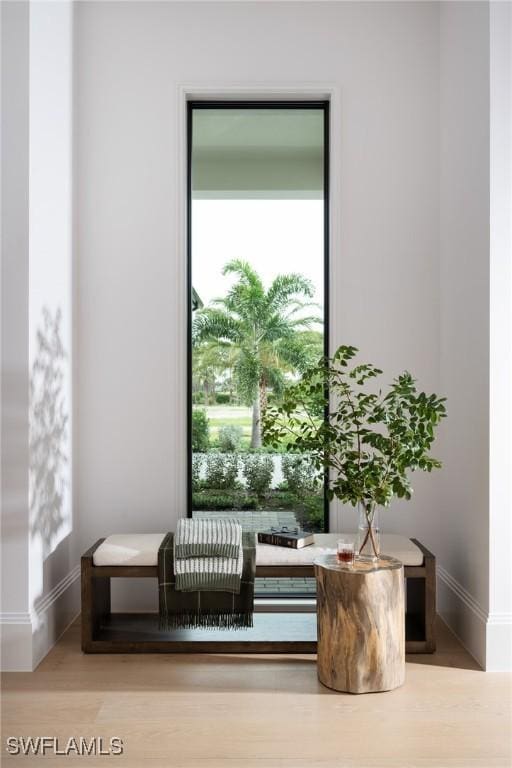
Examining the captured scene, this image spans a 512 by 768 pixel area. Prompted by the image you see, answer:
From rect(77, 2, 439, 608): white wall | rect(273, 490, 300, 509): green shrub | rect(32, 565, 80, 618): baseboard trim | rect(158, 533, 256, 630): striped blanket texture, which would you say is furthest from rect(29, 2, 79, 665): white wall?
rect(273, 490, 300, 509): green shrub

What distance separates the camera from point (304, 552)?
2.81 m

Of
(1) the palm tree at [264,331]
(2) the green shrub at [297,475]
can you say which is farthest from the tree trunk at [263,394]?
(2) the green shrub at [297,475]

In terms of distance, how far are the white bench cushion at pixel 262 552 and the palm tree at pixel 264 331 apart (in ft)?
2.43

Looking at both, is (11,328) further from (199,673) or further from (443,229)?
(443,229)

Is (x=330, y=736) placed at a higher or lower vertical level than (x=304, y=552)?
lower

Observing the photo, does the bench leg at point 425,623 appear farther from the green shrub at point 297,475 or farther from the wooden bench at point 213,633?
the green shrub at point 297,475

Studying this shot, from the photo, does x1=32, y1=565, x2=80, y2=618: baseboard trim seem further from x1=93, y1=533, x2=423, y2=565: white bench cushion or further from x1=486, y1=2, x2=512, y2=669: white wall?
x1=486, y1=2, x2=512, y2=669: white wall

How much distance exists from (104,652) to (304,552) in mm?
947

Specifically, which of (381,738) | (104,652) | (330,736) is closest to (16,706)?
(104,652)

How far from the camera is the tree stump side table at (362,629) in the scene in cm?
237

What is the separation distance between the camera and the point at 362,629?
2.37m

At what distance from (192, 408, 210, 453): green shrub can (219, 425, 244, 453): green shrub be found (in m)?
0.08

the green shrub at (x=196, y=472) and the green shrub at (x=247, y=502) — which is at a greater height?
the green shrub at (x=196, y=472)

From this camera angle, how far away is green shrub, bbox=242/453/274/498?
3410mm
